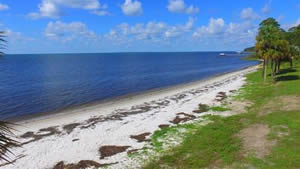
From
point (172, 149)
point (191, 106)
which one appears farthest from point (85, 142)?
point (191, 106)

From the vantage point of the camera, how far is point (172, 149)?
13602 millimetres

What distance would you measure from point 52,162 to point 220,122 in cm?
1406

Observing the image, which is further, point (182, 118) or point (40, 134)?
point (182, 118)

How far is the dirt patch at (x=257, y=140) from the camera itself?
494 inches

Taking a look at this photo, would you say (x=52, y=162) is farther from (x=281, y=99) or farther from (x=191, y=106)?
(x=281, y=99)

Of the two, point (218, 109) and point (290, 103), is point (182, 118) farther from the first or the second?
point (290, 103)

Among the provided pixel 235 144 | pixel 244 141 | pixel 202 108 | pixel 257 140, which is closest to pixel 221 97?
pixel 202 108

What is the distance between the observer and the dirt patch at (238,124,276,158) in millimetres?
12539

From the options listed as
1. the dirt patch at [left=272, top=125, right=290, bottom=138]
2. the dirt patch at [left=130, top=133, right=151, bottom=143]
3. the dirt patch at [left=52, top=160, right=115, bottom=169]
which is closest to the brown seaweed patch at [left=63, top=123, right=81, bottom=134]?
the dirt patch at [left=52, top=160, right=115, bottom=169]

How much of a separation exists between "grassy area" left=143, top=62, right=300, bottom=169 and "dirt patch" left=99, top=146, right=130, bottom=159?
2.54 metres

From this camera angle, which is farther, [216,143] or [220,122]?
[220,122]

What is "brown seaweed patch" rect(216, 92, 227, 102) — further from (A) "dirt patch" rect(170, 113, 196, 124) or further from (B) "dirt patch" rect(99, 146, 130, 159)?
(B) "dirt patch" rect(99, 146, 130, 159)

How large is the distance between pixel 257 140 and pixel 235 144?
1.80m

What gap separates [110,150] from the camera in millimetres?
14188
